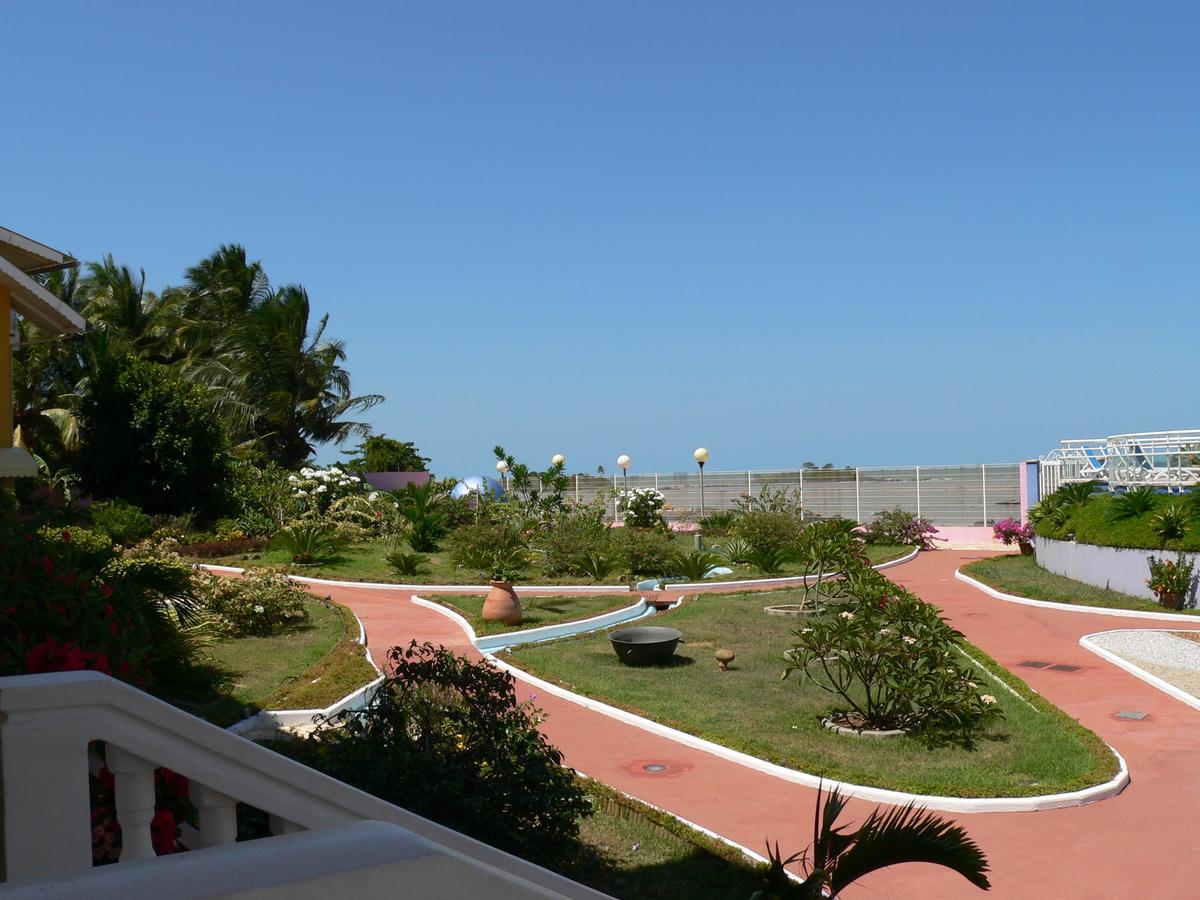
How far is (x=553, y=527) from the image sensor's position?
24.9 metres

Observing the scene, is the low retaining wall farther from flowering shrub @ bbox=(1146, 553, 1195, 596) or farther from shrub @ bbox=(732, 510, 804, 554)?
shrub @ bbox=(732, 510, 804, 554)

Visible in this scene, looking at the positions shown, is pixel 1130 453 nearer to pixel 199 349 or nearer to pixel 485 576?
pixel 485 576

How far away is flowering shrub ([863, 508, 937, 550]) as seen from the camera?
29531mm

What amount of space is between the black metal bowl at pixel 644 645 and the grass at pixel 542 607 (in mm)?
2769

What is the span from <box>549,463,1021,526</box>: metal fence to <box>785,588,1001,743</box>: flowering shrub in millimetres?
22235

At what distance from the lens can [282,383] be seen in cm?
3600

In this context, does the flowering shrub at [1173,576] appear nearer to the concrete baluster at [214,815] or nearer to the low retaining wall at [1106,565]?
the low retaining wall at [1106,565]

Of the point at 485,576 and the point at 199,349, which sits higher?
the point at 199,349

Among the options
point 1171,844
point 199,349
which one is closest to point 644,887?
point 1171,844

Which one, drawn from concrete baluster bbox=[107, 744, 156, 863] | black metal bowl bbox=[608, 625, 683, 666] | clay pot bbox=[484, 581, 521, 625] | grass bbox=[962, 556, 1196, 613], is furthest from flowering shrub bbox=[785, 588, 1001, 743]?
grass bbox=[962, 556, 1196, 613]

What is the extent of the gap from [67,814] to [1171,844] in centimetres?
732

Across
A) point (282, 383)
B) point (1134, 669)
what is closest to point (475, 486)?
point (282, 383)

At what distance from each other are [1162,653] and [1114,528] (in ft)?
22.1

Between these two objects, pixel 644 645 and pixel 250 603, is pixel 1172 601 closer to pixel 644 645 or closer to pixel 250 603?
pixel 644 645
